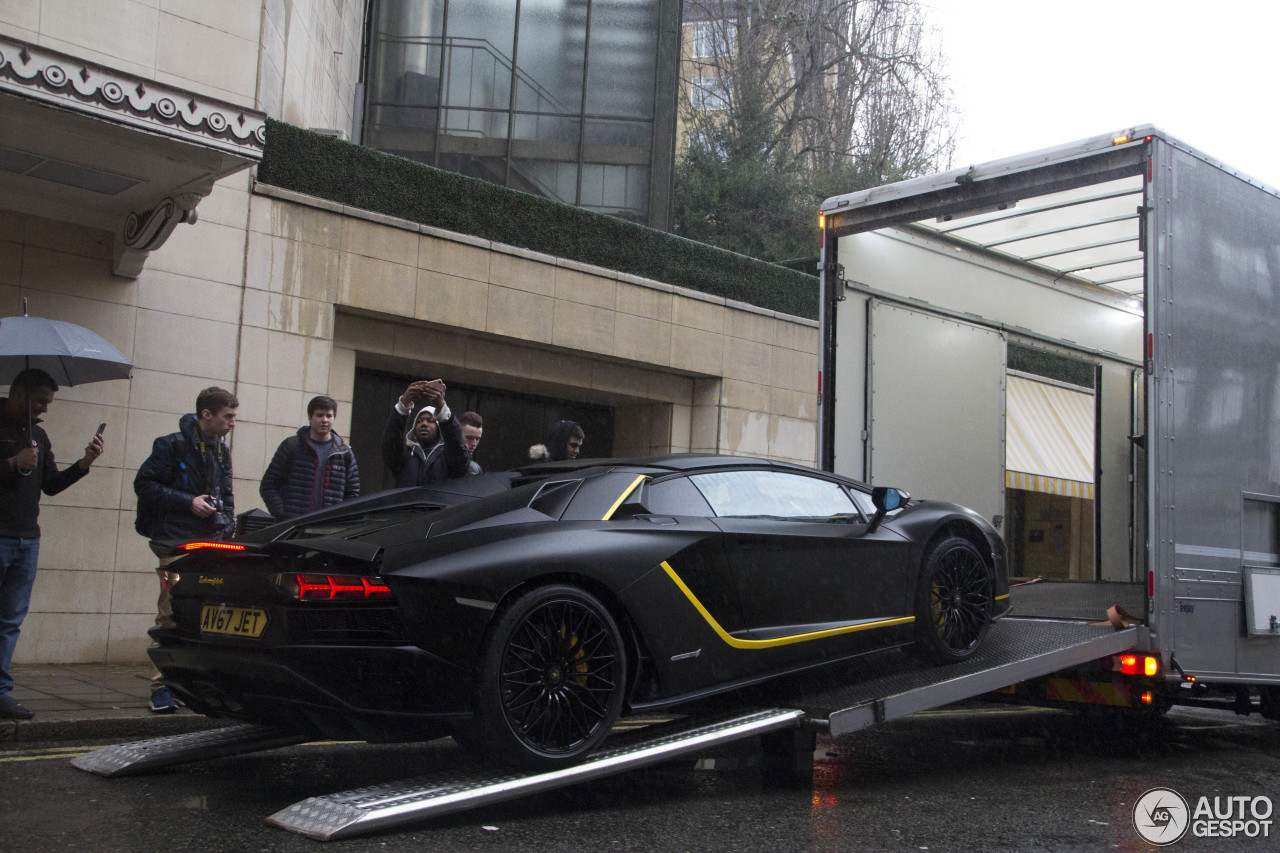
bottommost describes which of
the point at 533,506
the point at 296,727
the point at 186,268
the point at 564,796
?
the point at 564,796

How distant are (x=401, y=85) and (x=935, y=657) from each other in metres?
12.4

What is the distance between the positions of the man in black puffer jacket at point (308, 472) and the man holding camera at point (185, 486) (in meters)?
0.37

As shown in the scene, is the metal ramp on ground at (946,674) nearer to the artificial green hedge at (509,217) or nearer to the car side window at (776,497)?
the car side window at (776,497)

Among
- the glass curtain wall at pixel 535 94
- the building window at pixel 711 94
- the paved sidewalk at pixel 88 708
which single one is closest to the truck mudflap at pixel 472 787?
the paved sidewalk at pixel 88 708

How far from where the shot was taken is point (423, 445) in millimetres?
7219

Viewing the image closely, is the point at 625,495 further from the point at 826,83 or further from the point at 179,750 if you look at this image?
the point at 826,83

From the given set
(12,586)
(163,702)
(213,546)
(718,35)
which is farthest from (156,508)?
(718,35)

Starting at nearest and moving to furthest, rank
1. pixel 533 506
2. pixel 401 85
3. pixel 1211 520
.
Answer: pixel 533 506 < pixel 1211 520 < pixel 401 85

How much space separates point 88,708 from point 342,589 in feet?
10.6

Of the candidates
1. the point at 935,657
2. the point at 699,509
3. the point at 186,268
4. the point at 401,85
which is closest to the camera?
the point at 699,509

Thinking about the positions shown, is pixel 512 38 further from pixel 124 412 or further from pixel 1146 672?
pixel 1146 672

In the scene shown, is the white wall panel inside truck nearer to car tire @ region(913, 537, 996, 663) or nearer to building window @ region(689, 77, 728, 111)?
car tire @ region(913, 537, 996, 663)

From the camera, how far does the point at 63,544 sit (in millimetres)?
8500

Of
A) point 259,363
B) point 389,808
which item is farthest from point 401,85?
point 389,808
